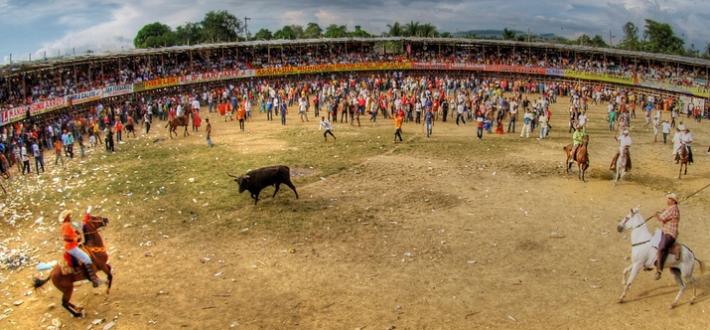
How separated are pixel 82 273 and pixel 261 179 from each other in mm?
6405

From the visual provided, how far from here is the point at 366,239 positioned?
1352cm

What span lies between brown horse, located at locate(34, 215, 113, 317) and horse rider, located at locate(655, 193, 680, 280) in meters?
10.3

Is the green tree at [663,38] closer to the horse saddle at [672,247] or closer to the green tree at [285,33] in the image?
the green tree at [285,33]

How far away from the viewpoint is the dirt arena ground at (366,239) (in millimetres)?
10188

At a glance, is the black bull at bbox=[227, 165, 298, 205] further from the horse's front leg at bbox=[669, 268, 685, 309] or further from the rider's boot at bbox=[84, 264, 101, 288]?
the horse's front leg at bbox=[669, 268, 685, 309]

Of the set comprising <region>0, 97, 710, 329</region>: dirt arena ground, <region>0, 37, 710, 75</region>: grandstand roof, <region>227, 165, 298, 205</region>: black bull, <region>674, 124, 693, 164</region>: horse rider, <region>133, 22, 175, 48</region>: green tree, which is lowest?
<region>0, 97, 710, 329</region>: dirt arena ground

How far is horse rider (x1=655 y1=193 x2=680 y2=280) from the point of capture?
1007cm

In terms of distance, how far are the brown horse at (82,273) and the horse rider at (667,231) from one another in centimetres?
1027

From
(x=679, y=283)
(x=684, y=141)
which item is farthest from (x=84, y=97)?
(x=679, y=283)

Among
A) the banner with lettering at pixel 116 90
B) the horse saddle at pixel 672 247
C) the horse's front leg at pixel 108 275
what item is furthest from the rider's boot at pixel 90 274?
the banner with lettering at pixel 116 90

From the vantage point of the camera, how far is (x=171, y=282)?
11.5 metres

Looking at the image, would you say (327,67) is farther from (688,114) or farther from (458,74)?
(688,114)

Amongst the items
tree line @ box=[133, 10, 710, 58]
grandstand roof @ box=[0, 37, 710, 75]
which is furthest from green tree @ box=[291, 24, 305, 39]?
grandstand roof @ box=[0, 37, 710, 75]

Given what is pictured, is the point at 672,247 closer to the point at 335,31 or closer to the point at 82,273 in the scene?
the point at 82,273
